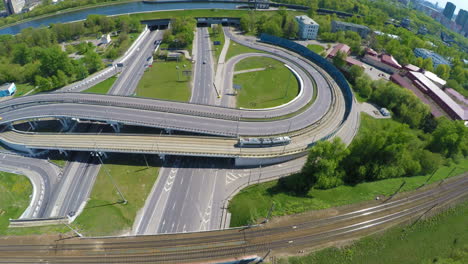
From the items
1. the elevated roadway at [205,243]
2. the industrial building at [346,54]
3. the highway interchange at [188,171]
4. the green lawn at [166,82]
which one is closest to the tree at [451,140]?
the highway interchange at [188,171]

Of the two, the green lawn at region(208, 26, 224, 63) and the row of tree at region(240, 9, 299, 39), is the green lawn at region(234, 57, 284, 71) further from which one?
the row of tree at region(240, 9, 299, 39)

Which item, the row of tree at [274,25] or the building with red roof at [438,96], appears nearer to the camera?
the building with red roof at [438,96]

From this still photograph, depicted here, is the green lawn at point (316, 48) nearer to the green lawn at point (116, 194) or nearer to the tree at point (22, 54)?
the green lawn at point (116, 194)

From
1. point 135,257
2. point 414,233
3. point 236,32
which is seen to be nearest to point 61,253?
point 135,257

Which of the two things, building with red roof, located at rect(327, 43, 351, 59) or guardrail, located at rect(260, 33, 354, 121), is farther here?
building with red roof, located at rect(327, 43, 351, 59)

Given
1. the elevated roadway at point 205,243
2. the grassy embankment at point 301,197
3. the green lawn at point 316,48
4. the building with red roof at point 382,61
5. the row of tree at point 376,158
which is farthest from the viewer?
the green lawn at point 316,48

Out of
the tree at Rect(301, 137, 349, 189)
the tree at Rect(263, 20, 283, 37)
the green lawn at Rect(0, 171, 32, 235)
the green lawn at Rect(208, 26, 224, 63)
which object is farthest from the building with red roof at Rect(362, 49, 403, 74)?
the green lawn at Rect(0, 171, 32, 235)
